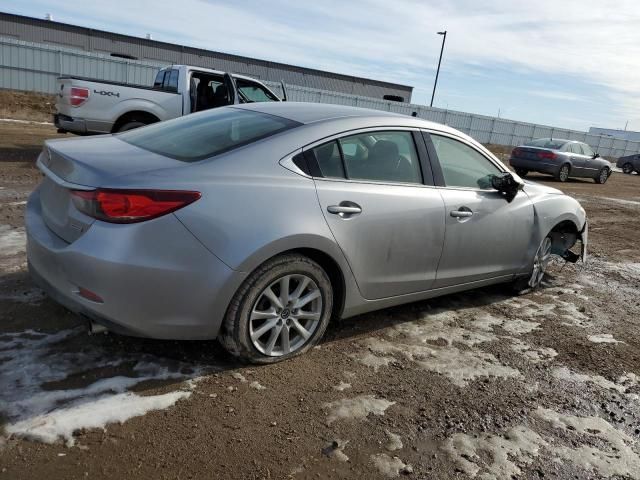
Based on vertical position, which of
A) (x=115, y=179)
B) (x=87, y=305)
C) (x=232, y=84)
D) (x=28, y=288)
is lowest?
(x=28, y=288)

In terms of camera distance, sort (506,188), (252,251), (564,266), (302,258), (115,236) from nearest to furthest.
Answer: (115,236), (252,251), (302,258), (506,188), (564,266)

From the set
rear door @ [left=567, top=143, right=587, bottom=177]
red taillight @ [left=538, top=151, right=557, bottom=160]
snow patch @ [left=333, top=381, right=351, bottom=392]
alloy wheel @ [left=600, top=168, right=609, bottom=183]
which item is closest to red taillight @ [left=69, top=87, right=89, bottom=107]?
snow patch @ [left=333, top=381, right=351, bottom=392]

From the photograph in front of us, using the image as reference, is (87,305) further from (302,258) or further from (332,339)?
(332,339)

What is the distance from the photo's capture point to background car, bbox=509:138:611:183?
17.6 meters

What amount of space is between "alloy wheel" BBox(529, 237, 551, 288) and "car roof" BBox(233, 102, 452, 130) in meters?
1.67

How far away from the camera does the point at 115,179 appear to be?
2781 mm

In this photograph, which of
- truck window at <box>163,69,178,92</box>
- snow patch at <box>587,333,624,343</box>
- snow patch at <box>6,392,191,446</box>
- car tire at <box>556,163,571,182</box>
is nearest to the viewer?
snow patch at <box>6,392,191,446</box>

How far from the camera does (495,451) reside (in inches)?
109

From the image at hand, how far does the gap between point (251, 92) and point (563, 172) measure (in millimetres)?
12215

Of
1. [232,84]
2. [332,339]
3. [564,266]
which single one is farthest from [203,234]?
[232,84]

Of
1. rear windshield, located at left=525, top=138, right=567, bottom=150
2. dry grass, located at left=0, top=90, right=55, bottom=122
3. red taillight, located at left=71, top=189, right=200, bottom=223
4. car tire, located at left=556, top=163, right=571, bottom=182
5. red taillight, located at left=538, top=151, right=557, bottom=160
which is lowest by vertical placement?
dry grass, located at left=0, top=90, right=55, bottom=122

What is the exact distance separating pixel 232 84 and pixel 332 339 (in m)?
7.46

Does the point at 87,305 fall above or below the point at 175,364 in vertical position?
above

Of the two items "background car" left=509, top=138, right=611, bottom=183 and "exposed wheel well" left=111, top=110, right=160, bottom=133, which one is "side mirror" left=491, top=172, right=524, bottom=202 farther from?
"background car" left=509, top=138, right=611, bottom=183
